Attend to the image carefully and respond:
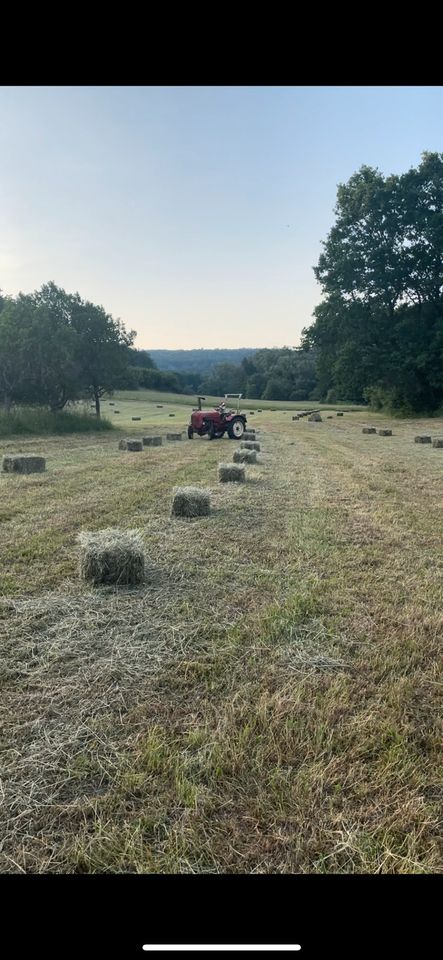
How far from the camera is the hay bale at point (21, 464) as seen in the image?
30.8 feet

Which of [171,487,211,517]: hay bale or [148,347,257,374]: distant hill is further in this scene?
[148,347,257,374]: distant hill

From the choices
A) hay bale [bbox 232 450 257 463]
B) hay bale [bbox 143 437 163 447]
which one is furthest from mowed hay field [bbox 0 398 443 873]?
hay bale [bbox 143 437 163 447]

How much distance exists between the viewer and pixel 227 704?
2.27 meters

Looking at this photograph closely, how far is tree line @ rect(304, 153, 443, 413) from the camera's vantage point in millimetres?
27234

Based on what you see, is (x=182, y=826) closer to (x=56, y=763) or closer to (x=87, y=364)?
(x=56, y=763)

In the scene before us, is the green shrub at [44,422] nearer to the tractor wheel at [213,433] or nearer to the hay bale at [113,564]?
the tractor wheel at [213,433]

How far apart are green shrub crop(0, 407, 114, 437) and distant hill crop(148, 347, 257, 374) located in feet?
183

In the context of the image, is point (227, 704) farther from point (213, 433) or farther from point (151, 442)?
point (213, 433)

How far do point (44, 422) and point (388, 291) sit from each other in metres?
20.9
